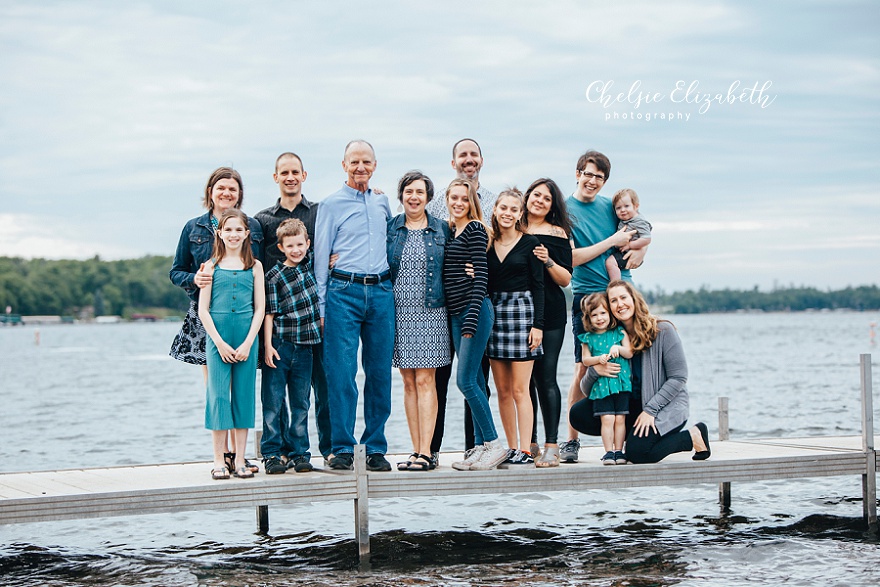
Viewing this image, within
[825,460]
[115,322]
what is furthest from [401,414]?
[115,322]

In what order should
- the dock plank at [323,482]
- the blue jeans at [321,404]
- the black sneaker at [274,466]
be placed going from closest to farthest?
the dock plank at [323,482] → the black sneaker at [274,466] → the blue jeans at [321,404]

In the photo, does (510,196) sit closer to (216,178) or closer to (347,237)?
(347,237)

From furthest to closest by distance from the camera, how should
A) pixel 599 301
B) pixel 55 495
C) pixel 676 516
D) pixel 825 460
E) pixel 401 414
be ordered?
pixel 401 414, pixel 676 516, pixel 825 460, pixel 599 301, pixel 55 495

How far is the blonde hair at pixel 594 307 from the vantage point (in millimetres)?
7742

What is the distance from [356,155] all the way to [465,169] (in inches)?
41.8

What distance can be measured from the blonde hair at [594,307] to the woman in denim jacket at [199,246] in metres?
2.63

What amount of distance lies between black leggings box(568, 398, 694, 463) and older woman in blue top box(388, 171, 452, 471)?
4.44 ft

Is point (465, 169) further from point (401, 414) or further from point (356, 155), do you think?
point (401, 414)

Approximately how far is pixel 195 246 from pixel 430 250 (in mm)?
1783

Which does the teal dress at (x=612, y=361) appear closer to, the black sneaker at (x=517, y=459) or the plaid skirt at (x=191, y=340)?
the black sneaker at (x=517, y=459)

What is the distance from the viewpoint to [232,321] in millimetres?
7047

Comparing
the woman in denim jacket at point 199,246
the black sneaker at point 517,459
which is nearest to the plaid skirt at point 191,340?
the woman in denim jacket at point 199,246

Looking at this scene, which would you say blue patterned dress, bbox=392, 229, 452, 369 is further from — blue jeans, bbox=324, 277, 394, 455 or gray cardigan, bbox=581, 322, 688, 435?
gray cardigan, bbox=581, 322, 688, 435

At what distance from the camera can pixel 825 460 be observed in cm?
836
